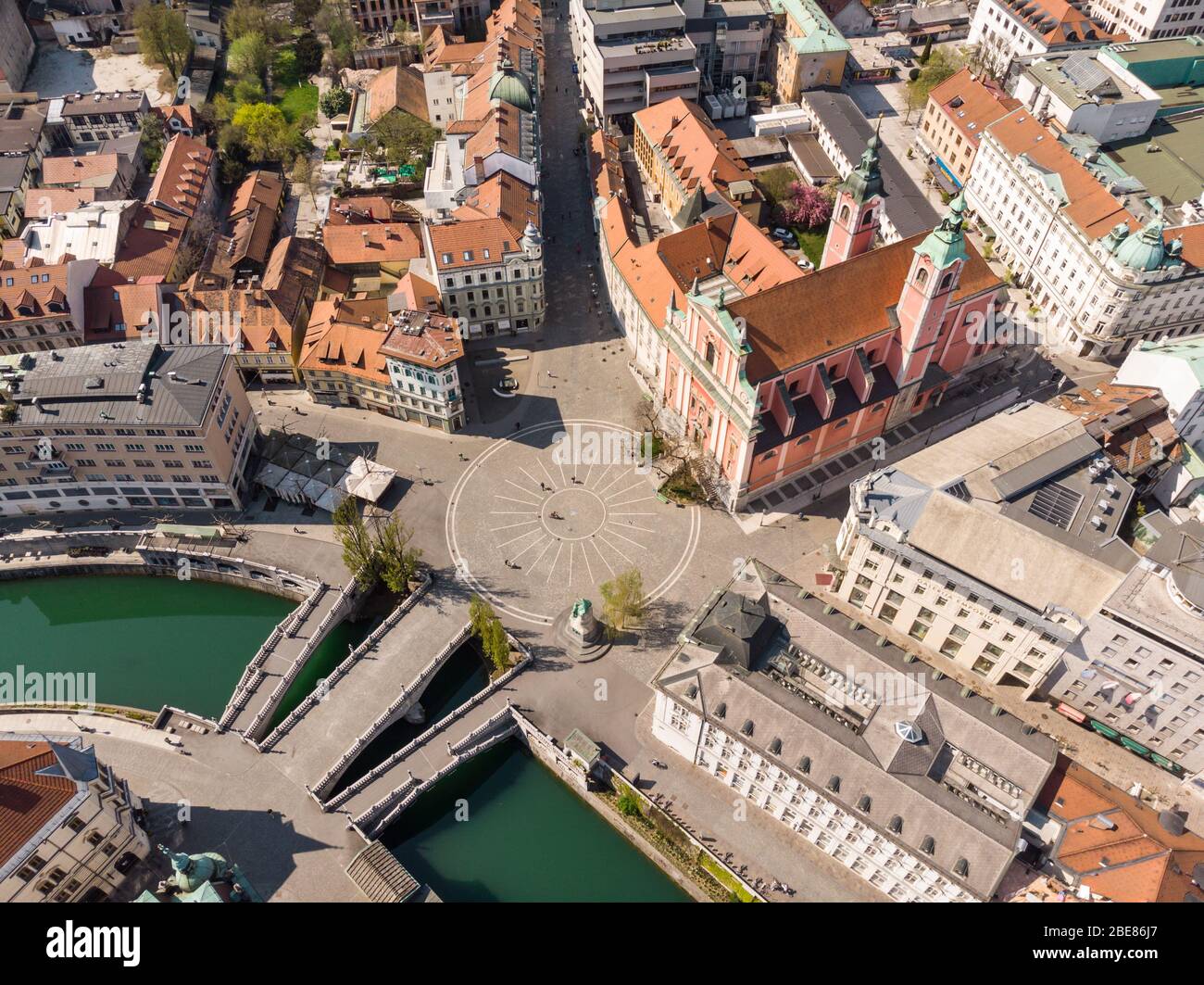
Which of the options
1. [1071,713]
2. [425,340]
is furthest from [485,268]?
[1071,713]

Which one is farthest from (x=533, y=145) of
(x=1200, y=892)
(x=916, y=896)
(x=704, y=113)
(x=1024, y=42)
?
(x=1200, y=892)

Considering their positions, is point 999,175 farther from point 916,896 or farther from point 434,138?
point 916,896

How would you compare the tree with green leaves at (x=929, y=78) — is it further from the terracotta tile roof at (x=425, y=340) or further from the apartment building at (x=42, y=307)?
the apartment building at (x=42, y=307)

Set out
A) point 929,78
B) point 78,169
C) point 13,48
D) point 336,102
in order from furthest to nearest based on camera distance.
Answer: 1. point 13,48
2. point 336,102
3. point 929,78
4. point 78,169

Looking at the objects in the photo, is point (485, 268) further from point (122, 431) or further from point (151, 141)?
point (151, 141)

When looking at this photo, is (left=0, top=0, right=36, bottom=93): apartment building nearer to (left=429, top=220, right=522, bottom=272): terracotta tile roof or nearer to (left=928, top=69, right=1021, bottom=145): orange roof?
(left=429, top=220, right=522, bottom=272): terracotta tile roof

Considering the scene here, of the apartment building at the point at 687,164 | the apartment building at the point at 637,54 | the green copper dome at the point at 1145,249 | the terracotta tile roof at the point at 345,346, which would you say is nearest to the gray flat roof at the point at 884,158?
the apartment building at the point at 687,164
